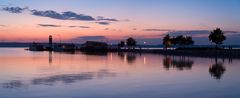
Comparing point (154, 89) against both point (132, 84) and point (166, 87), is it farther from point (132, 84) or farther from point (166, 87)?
point (132, 84)

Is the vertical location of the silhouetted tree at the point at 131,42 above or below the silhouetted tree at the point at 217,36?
below

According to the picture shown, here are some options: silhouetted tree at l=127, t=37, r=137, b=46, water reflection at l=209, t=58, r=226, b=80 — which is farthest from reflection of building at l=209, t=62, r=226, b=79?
silhouetted tree at l=127, t=37, r=137, b=46

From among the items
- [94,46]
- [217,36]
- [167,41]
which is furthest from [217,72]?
[94,46]

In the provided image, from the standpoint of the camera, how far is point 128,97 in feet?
47.7

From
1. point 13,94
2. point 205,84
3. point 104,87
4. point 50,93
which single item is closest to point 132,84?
point 104,87

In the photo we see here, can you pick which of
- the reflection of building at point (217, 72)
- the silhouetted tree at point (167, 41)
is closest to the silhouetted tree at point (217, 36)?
the silhouetted tree at point (167, 41)

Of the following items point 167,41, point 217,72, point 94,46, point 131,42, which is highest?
point 167,41

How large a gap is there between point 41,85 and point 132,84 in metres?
4.29

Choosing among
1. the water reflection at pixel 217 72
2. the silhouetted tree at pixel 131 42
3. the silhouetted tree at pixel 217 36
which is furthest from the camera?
the silhouetted tree at pixel 131 42

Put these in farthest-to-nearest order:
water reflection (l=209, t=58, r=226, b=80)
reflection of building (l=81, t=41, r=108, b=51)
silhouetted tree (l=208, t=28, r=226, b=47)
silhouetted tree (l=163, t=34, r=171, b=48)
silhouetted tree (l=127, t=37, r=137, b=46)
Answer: silhouetted tree (l=127, t=37, r=137, b=46) < reflection of building (l=81, t=41, r=108, b=51) < silhouetted tree (l=163, t=34, r=171, b=48) < silhouetted tree (l=208, t=28, r=226, b=47) < water reflection (l=209, t=58, r=226, b=80)

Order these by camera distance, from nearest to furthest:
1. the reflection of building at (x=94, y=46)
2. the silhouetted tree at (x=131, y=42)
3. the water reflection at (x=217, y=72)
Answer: the water reflection at (x=217, y=72) → the reflection of building at (x=94, y=46) → the silhouetted tree at (x=131, y=42)

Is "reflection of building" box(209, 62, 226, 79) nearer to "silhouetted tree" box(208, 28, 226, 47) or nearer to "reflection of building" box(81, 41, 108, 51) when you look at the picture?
"silhouetted tree" box(208, 28, 226, 47)

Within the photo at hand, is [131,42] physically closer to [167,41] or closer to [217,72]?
[167,41]

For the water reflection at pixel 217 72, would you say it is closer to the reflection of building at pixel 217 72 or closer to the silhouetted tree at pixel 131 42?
the reflection of building at pixel 217 72
